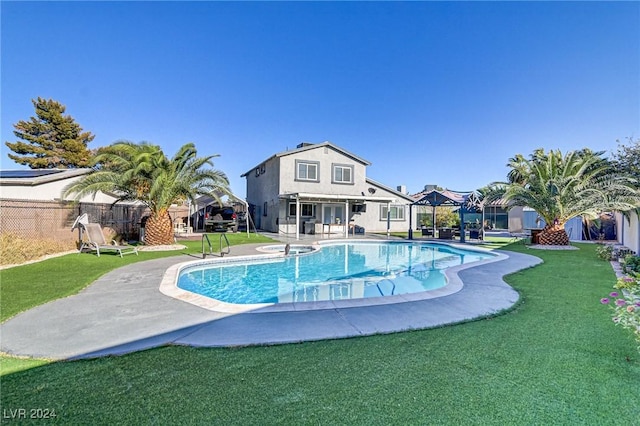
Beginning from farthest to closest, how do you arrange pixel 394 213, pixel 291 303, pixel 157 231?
1. pixel 394 213
2. pixel 157 231
3. pixel 291 303

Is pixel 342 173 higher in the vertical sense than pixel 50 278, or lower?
higher

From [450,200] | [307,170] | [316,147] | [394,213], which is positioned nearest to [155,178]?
[307,170]

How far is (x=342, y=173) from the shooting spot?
24688mm

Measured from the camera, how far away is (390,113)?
24.4 metres

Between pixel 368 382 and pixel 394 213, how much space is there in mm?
26417

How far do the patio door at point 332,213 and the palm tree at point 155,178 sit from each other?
10604 mm

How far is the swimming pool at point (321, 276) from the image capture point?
317 inches

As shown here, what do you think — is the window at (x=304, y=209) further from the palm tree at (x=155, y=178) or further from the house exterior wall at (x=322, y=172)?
the palm tree at (x=155, y=178)

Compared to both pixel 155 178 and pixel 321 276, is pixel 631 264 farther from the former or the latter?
pixel 155 178

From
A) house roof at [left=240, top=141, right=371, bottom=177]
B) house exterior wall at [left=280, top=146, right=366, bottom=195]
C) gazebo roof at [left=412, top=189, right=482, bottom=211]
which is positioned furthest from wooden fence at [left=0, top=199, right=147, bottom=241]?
gazebo roof at [left=412, top=189, right=482, bottom=211]

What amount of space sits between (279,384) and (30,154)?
153 ft

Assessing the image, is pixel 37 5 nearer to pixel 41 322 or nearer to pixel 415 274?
pixel 41 322

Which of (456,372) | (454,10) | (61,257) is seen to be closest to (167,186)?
(61,257)

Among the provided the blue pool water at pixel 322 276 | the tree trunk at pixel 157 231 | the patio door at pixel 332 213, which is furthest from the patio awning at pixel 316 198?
the tree trunk at pixel 157 231
